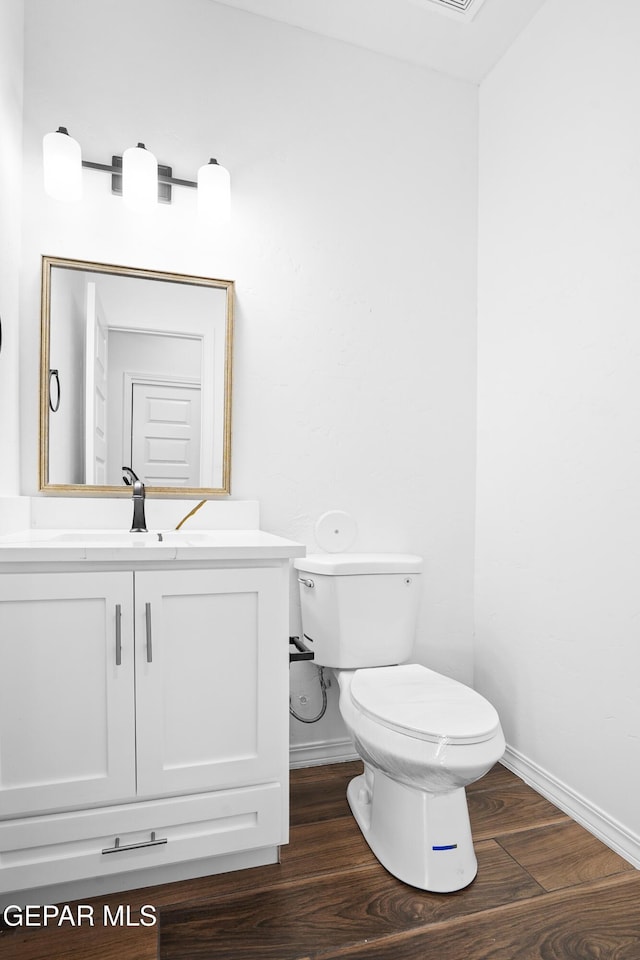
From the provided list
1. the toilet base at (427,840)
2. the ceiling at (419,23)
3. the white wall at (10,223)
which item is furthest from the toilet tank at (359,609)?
the ceiling at (419,23)

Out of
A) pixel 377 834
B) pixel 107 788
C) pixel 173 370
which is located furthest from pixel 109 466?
pixel 377 834

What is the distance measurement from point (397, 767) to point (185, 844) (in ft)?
1.74

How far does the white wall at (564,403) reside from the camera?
60.8 inches

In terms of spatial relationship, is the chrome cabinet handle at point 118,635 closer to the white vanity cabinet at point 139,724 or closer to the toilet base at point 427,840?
the white vanity cabinet at point 139,724

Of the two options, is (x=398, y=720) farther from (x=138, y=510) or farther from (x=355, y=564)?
(x=138, y=510)

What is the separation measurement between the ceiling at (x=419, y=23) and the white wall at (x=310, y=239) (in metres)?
0.05

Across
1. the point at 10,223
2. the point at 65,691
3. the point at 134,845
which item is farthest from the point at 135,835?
the point at 10,223

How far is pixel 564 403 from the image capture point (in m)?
1.78

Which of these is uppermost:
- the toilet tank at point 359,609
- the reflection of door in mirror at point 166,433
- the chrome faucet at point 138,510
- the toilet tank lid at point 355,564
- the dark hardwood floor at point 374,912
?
the reflection of door in mirror at point 166,433

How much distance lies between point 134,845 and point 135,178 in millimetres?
1789

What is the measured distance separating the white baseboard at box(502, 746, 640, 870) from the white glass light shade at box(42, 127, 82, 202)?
2260mm

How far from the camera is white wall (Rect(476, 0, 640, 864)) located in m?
1.54

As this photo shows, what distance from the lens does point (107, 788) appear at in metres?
1.29

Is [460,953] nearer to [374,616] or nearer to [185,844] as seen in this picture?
[185,844]
